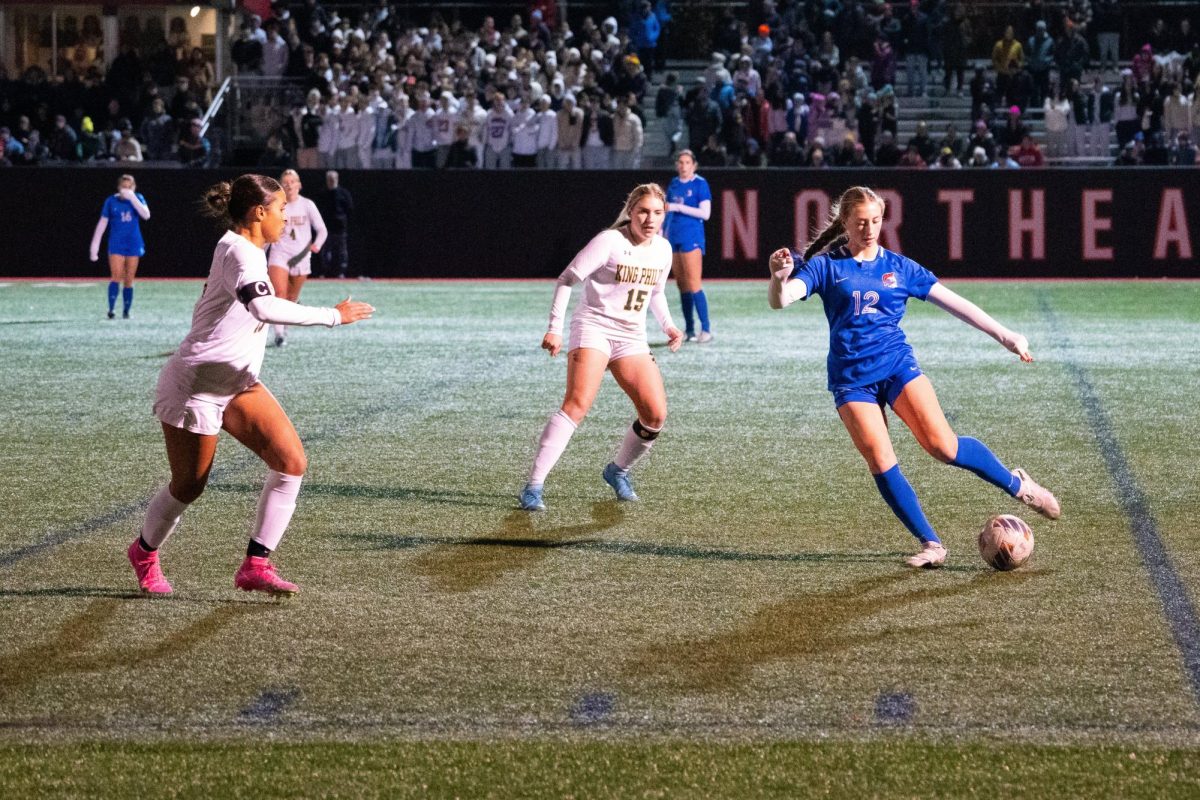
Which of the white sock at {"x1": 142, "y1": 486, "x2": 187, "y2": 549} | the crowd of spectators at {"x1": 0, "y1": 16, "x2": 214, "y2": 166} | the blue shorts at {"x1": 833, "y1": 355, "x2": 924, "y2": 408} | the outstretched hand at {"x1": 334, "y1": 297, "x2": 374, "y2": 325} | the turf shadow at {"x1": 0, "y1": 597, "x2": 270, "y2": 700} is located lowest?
the turf shadow at {"x1": 0, "y1": 597, "x2": 270, "y2": 700}

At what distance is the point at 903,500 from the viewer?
297 inches

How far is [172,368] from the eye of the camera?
22.1ft

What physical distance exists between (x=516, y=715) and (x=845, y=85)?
25.6 metres

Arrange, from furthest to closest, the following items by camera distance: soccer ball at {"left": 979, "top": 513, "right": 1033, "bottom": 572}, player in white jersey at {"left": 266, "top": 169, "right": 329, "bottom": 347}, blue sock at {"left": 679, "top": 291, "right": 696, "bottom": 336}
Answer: blue sock at {"left": 679, "top": 291, "right": 696, "bottom": 336}, player in white jersey at {"left": 266, "top": 169, "right": 329, "bottom": 347}, soccer ball at {"left": 979, "top": 513, "right": 1033, "bottom": 572}

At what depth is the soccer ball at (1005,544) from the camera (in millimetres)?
7445

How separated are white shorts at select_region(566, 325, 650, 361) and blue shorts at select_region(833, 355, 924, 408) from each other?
1.74m

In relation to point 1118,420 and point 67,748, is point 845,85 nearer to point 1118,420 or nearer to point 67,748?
point 1118,420

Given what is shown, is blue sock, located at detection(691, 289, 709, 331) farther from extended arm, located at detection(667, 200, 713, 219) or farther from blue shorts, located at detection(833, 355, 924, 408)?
blue shorts, located at detection(833, 355, 924, 408)

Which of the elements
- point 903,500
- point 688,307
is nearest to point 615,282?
point 903,500

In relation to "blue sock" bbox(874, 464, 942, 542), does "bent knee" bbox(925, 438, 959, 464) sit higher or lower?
higher

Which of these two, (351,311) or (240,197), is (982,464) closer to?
(351,311)

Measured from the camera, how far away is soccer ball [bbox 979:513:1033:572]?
7.45 metres

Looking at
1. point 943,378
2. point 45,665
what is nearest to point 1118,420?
point 943,378

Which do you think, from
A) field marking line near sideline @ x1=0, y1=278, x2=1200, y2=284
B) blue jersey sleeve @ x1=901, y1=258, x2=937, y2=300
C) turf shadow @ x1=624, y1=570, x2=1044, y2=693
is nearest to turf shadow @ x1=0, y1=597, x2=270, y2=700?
turf shadow @ x1=624, y1=570, x2=1044, y2=693
